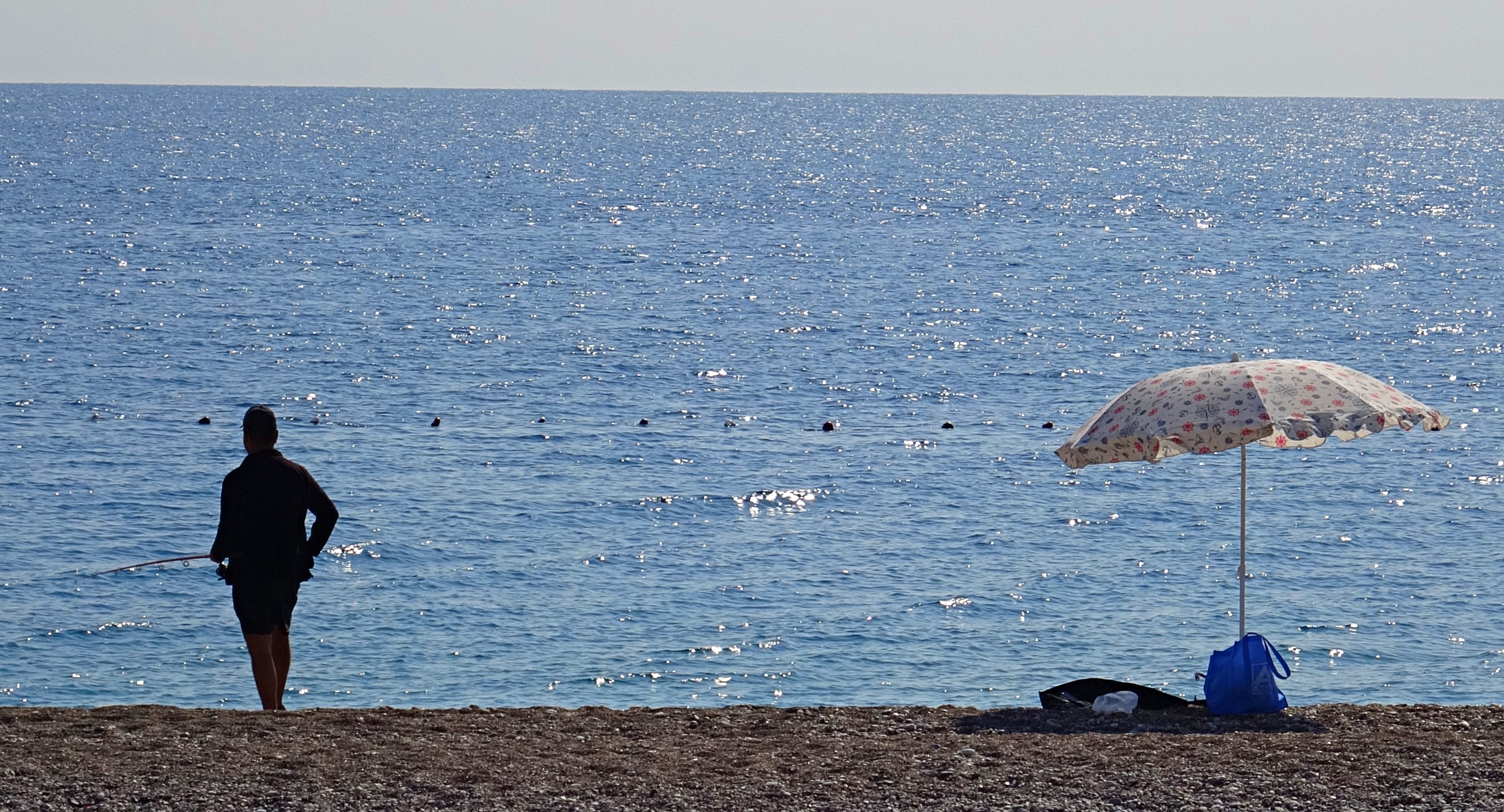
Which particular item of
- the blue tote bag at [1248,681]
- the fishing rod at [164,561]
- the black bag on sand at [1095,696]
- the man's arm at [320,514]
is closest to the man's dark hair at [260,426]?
the man's arm at [320,514]

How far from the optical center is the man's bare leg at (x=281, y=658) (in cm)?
1009

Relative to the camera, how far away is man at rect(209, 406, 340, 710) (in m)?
9.59

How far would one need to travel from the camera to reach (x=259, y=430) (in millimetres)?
9562

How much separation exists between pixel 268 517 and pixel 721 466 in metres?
22.7

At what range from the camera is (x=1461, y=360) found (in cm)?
4469

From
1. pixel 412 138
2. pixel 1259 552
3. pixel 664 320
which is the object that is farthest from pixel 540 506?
pixel 412 138

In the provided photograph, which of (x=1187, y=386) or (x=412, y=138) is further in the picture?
(x=412, y=138)

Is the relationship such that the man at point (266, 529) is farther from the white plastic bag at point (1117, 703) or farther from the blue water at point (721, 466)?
the blue water at point (721, 466)

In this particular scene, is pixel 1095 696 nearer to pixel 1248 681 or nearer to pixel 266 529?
pixel 1248 681

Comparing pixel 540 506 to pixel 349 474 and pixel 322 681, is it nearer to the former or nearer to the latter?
pixel 349 474

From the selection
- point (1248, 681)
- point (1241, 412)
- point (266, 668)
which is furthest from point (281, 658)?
point (1241, 412)

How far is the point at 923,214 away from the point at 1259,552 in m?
70.9

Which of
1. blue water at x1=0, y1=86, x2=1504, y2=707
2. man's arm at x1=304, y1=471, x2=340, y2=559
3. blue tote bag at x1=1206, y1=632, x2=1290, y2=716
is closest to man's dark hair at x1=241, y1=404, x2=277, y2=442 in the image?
man's arm at x1=304, y1=471, x2=340, y2=559

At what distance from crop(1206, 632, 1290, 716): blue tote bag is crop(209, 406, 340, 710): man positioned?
536cm
